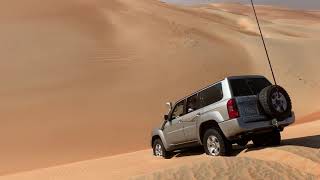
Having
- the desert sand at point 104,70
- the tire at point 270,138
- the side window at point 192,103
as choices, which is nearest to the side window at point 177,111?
the side window at point 192,103

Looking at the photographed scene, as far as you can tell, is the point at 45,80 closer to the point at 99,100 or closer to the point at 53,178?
the point at 99,100

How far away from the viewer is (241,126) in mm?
10664

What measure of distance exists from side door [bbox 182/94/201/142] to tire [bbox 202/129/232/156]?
0.53m

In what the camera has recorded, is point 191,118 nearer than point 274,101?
No

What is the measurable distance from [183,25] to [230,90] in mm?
26842

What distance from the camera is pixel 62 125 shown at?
21875 millimetres

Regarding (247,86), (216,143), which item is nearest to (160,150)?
(216,143)

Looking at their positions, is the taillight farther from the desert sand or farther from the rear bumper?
the desert sand

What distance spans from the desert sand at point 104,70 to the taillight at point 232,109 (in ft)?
31.4

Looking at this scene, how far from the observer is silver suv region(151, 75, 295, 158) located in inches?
424

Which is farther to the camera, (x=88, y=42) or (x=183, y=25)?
(x=183, y=25)

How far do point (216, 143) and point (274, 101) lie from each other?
1.44 metres

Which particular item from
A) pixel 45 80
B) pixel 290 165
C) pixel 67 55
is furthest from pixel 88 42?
pixel 290 165

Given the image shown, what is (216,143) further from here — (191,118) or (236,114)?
(191,118)
